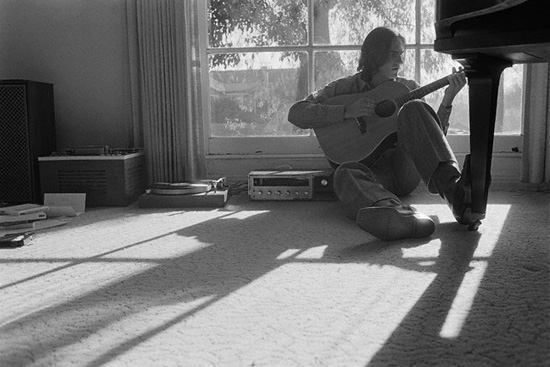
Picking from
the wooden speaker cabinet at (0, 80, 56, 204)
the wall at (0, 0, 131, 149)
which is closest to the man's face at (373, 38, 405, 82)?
the wall at (0, 0, 131, 149)

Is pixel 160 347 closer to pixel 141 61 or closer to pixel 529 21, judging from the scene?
pixel 529 21

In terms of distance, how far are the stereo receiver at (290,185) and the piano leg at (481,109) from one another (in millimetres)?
951

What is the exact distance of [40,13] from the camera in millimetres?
2951

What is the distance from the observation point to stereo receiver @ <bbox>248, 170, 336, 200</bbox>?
2.54 m

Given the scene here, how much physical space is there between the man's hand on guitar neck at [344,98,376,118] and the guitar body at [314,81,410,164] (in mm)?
39

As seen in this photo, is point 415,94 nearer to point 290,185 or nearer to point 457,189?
point 290,185

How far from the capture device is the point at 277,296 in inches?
50.1

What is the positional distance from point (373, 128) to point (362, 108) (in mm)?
90

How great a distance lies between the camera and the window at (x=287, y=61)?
292 cm

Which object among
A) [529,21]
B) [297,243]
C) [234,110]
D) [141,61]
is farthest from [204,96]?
[529,21]

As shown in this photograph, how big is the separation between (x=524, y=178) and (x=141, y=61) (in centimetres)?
175

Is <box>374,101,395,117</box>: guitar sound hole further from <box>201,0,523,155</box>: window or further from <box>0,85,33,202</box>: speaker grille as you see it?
<box>0,85,33,202</box>: speaker grille

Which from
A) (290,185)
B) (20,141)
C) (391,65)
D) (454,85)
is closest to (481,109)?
(454,85)

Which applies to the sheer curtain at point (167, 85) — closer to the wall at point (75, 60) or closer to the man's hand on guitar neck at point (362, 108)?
the wall at point (75, 60)
